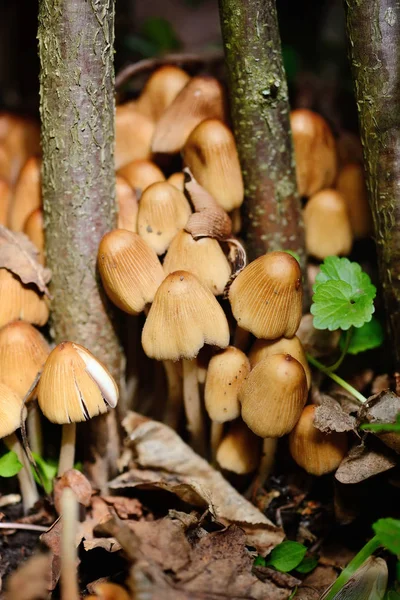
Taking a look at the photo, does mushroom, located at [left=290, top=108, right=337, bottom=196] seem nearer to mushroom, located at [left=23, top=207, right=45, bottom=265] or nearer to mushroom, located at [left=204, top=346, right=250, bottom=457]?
mushroom, located at [left=204, top=346, right=250, bottom=457]

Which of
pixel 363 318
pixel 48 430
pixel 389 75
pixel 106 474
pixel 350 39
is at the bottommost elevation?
pixel 106 474

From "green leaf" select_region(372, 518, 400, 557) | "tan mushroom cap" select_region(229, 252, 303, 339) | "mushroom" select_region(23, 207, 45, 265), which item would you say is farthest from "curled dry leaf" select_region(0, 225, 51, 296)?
"green leaf" select_region(372, 518, 400, 557)

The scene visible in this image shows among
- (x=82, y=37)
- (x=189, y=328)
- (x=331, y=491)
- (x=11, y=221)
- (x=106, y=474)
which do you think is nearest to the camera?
(x=189, y=328)

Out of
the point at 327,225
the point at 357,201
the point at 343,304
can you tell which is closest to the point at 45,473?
the point at 343,304

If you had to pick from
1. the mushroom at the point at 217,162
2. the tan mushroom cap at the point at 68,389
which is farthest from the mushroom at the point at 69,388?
the mushroom at the point at 217,162

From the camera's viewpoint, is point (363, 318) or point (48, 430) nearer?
point (363, 318)

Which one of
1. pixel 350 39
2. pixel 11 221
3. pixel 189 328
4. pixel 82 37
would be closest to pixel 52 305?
pixel 11 221

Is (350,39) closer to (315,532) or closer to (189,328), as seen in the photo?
(189,328)
